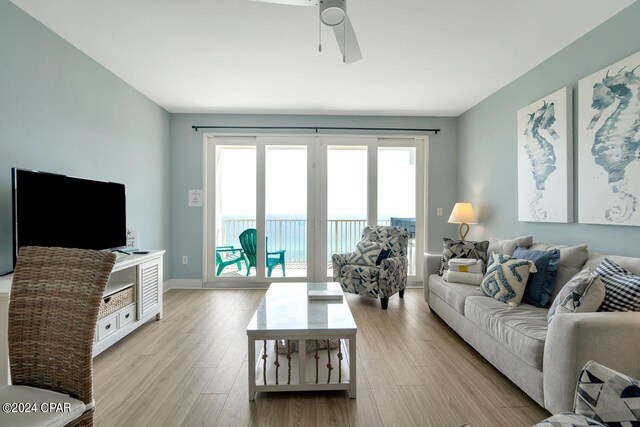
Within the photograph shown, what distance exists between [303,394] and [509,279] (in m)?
1.76

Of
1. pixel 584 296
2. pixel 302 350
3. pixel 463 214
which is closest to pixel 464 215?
pixel 463 214

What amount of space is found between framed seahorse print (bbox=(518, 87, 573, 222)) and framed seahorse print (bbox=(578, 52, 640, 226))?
10cm

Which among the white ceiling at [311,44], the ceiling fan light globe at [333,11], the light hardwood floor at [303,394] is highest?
the white ceiling at [311,44]

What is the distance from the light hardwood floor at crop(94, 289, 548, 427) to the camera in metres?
1.72

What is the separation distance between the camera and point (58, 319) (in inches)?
47.5

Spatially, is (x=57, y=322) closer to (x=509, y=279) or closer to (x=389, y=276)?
(x=509, y=279)

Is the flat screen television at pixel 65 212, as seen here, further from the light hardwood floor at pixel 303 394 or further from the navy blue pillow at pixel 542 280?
the navy blue pillow at pixel 542 280

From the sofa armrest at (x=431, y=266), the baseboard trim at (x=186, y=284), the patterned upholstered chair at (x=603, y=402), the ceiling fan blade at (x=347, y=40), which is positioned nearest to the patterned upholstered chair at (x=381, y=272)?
the sofa armrest at (x=431, y=266)

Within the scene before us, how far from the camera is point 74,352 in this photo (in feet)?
3.87

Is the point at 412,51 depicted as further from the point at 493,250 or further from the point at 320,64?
the point at 493,250

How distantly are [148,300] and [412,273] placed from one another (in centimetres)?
367

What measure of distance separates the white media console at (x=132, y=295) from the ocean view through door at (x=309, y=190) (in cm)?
143

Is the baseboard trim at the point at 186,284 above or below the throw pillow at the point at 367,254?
below

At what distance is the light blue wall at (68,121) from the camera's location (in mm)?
2139
